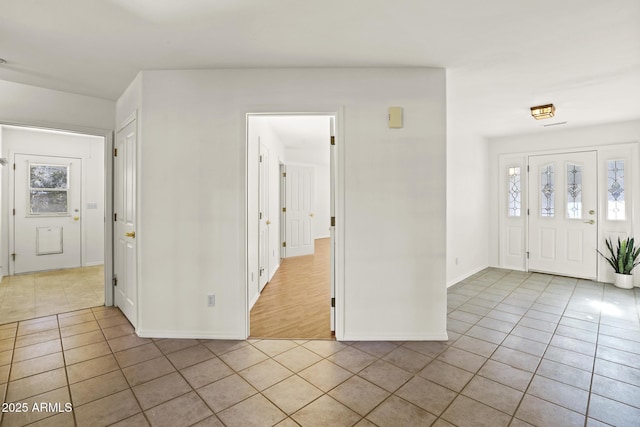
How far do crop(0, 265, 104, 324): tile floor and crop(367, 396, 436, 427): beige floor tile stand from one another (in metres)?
3.60

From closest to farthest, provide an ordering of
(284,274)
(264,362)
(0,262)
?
(264,362) < (0,262) < (284,274)

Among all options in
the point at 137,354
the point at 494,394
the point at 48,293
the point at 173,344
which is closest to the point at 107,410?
the point at 137,354

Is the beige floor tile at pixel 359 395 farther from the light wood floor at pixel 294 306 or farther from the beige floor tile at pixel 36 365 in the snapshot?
the beige floor tile at pixel 36 365

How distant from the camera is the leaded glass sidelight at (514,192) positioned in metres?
5.50

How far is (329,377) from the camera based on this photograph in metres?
2.20

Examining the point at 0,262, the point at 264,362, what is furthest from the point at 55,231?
the point at 264,362

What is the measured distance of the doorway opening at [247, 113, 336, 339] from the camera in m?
3.06

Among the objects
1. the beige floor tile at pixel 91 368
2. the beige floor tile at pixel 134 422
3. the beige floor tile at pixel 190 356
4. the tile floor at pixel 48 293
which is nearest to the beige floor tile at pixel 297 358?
the beige floor tile at pixel 190 356

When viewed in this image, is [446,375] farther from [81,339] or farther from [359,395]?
[81,339]

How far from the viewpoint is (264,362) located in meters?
2.40

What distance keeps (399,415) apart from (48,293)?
4.79 m

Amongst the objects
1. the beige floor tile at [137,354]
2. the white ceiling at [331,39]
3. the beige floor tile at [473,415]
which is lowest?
the beige floor tile at [473,415]

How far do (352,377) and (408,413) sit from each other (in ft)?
1.55

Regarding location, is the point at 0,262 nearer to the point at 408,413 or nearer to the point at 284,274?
the point at 284,274
